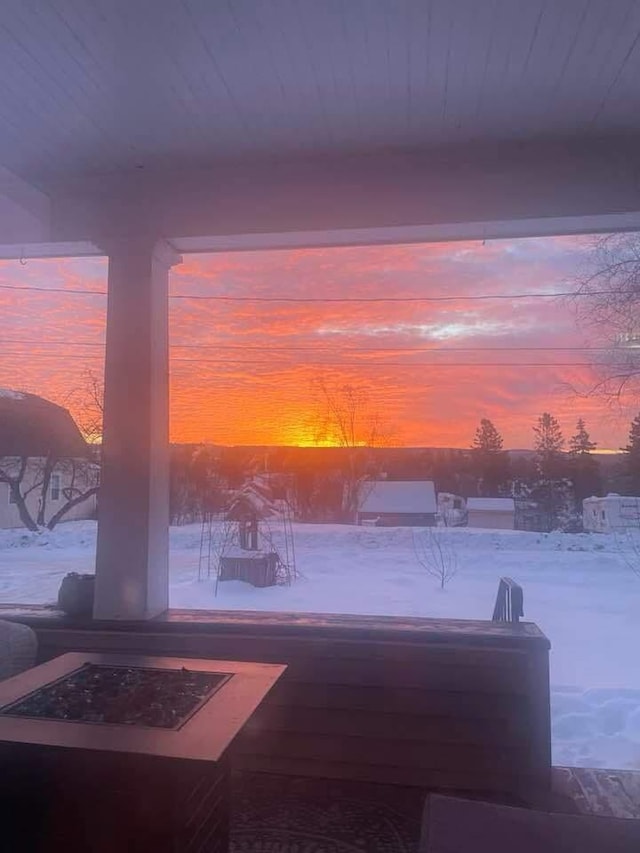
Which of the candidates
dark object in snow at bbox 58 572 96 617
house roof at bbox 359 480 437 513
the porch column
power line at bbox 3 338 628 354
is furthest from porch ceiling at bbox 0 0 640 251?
dark object in snow at bbox 58 572 96 617

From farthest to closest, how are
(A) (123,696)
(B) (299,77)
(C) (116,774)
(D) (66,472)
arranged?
(D) (66,472)
(B) (299,77)
(A) (123,696)
(C) (116,774)

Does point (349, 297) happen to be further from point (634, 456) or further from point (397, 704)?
point (397, 704)

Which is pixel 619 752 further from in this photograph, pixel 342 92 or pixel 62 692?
pixel 342 92

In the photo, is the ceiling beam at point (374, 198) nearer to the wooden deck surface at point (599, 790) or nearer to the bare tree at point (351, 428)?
the bare tree at point (351, 428)

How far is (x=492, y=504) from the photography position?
3.06 m

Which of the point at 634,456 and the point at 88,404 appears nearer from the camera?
the point at 634,456

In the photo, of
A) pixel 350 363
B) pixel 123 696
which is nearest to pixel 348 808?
pixel 123 696

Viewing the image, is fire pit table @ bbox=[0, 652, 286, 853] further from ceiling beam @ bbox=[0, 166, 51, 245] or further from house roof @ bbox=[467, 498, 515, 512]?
ceiling beam @ bbox=[0, 166, 51, 245]

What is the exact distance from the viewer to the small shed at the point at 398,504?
3.11 metres

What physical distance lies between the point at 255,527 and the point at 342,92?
1.93 meters

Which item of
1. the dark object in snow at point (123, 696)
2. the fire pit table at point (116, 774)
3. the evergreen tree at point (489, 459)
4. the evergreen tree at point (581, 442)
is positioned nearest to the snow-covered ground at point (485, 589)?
the evergreen tree at point (489, 459)

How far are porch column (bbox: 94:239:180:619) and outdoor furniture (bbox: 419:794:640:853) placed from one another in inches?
79.2

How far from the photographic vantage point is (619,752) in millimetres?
2865

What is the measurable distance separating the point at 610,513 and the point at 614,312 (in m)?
0.90
